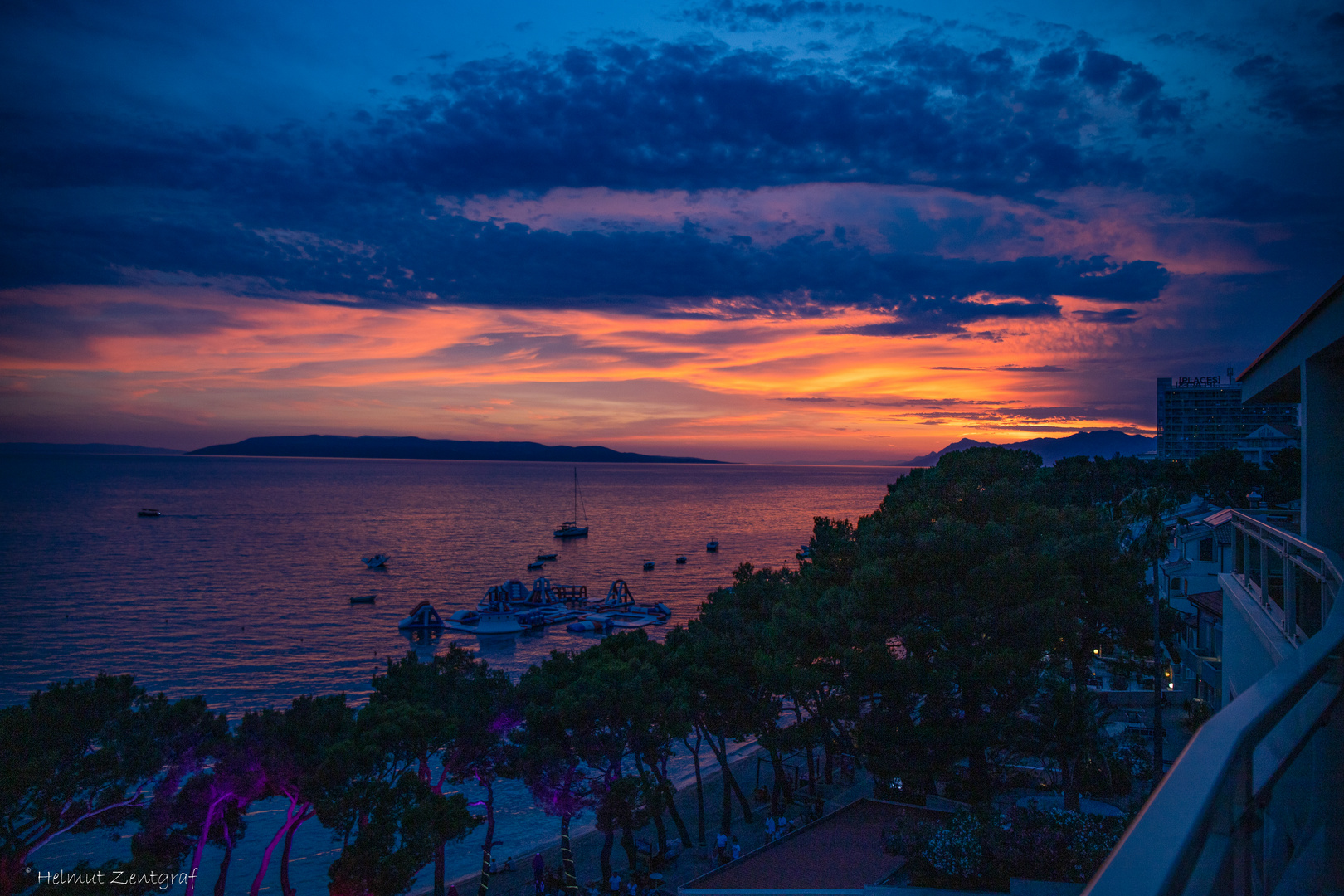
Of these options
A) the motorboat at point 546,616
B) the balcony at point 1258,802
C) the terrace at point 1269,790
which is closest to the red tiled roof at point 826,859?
the terrace at point 1269,790

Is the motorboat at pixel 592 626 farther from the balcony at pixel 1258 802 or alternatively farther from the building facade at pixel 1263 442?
the building facade at pixel 1263 442

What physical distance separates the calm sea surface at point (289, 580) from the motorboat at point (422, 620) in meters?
2.24

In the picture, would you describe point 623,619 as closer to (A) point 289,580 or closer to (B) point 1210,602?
(A) point 289,580

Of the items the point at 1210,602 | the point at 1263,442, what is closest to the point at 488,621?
the point at 1210,602

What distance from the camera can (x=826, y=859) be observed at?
50.0 ft

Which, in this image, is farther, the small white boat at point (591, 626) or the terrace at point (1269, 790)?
the small white boat at point (591, 626)

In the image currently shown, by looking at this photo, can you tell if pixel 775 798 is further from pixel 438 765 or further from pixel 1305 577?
pixel 1305 577

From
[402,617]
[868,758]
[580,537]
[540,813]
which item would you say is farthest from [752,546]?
[868,758]

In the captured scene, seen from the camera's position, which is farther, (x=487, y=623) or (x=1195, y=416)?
(x=1195, y=416)

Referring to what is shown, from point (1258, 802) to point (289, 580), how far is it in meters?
69.4

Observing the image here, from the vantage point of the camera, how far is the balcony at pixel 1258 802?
3.39 ft

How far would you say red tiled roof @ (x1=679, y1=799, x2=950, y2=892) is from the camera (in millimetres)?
14252

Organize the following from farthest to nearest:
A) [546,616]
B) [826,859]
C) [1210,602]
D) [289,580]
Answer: [289,580] < [546,616] < [1210,602] < [826,859]

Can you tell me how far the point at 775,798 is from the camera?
71.4 ft
